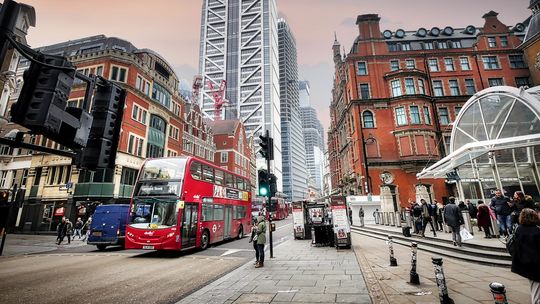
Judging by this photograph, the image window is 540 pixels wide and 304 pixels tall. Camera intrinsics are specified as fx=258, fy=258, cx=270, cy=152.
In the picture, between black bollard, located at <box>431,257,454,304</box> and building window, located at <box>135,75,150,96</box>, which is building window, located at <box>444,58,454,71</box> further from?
black bollard, located at <box>431,257,454,304</box>

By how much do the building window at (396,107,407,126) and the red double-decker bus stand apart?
2710cm

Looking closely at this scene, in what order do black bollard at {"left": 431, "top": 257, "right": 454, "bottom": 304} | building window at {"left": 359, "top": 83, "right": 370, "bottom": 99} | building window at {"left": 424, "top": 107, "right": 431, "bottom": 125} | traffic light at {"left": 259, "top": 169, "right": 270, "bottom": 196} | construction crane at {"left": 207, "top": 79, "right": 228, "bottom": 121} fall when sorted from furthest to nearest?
construction crane at {"left": 207, "top": 79, "right": 228, "bottom": 121}
building window at {"left": 359, "top": 83, "right": 370, "bottom": 99}
building window at {"left": 424, "top": 107, "right": 431, "bottom": 125}
traffic light at {"left": 259, "top": 169, "right": 270, "bottom": 196}
black bollard at {"left": 431, "top": 257, "right": 454, "bottom": 304}

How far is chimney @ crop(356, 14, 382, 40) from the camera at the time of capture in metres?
36.5

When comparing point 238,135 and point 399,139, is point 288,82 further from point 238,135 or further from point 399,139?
point 399,139

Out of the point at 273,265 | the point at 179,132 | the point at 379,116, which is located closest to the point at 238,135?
the point at 179,132

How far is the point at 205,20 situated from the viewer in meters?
127

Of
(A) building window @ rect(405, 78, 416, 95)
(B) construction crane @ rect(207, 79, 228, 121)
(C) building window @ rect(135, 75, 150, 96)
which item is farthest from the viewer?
(B) construction crane @ rect(207, 79, 228, 121)

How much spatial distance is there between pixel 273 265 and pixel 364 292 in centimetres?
407

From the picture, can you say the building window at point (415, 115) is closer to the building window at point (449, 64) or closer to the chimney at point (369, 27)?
the building window at point (449, 64)

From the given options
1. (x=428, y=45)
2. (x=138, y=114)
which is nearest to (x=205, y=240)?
(x=138, y=114)

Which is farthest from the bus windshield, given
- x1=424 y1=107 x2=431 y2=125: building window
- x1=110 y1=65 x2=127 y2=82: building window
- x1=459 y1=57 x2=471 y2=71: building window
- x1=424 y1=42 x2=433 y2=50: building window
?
x1=459 y1=57 x2=471 y2=71: building window

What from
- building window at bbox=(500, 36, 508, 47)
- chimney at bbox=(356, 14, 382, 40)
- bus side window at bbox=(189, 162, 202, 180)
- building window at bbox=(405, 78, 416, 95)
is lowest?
bus side window at bbox=(189, 162, 202, 180)

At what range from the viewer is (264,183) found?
35.0 feet

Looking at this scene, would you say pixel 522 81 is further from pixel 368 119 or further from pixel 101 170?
pixel 101 170
